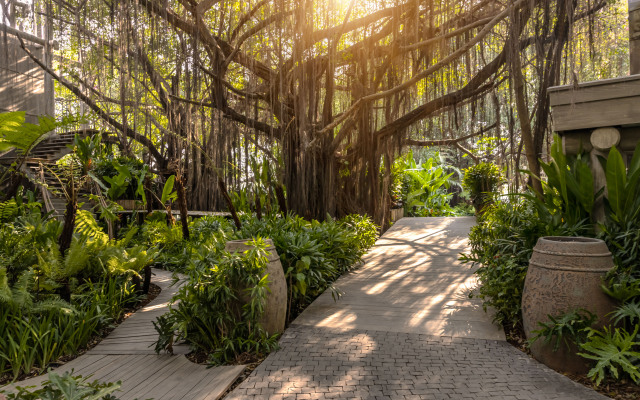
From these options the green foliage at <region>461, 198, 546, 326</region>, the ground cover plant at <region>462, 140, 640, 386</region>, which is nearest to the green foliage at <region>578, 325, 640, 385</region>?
the ground cover plant at <region>462, 140, 640, 386</region>

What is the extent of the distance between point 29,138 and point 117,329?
7.17 ft

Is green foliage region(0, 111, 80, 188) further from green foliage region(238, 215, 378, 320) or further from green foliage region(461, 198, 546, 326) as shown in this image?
green foliage region(461, 198, 546, 326)

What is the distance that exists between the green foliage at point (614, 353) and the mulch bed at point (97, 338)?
149 inches

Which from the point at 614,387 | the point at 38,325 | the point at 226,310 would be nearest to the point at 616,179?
the point at 614,387

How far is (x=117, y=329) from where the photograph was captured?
4141 millimetres

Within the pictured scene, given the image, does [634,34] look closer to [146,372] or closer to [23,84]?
[146,372]

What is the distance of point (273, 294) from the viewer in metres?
3.56

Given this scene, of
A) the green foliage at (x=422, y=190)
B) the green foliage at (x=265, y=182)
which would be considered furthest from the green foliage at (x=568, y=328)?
the green foliage at (x=422, y=190)

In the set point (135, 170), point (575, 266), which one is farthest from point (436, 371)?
point (135, 170)

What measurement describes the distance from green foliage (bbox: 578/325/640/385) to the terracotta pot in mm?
2191

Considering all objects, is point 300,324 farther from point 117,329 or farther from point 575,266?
point 575,266

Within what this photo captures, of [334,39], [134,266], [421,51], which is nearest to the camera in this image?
[134,266]

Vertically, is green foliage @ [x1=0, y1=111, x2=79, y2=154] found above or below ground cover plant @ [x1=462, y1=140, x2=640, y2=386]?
above

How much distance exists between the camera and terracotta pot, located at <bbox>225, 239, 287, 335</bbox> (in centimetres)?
353
